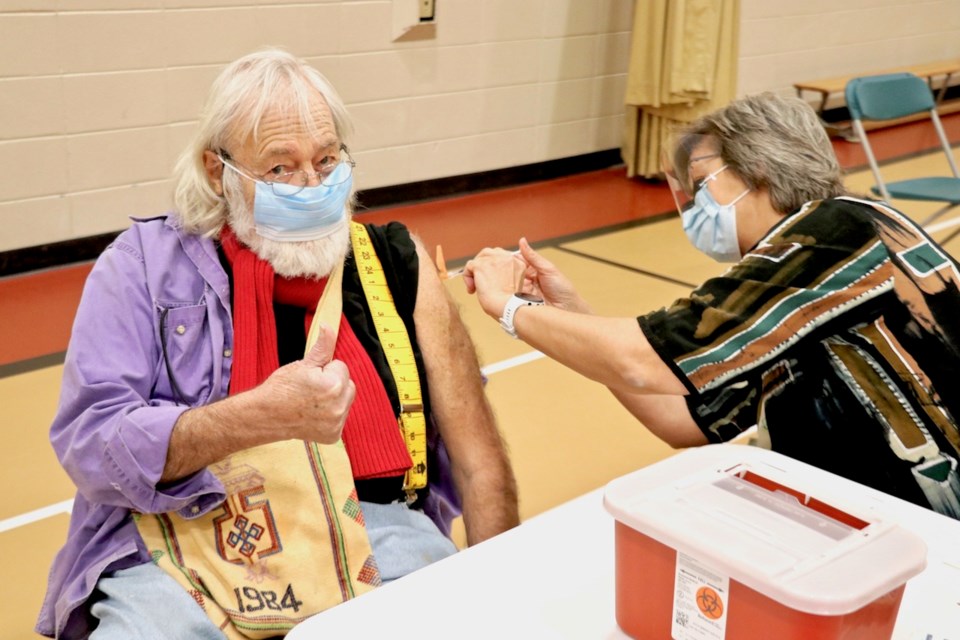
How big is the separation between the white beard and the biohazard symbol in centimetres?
107

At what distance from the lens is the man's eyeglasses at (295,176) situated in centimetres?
197

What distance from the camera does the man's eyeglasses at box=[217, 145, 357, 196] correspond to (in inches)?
77.7

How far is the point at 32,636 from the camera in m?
2.46

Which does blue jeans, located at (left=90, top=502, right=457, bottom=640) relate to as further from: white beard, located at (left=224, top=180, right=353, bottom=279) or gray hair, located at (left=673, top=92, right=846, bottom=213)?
gray hair, located at (left=673, top=92, right=846, bottom=213)

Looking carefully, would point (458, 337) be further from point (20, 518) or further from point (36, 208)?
point (36, 208)

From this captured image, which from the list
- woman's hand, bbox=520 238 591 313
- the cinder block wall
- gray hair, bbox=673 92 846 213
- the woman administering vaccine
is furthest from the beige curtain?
the woman administering vaccine

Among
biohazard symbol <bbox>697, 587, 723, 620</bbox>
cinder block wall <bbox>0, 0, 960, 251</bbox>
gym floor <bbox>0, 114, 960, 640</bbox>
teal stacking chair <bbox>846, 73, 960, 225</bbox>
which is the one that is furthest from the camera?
teal stacking chair <bbox>846, 73, 960, 225</bbox>

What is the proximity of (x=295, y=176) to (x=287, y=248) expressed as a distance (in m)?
0.14

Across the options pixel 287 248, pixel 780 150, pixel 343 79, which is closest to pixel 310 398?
pixel 287 248

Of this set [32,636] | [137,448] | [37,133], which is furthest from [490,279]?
[37,133]

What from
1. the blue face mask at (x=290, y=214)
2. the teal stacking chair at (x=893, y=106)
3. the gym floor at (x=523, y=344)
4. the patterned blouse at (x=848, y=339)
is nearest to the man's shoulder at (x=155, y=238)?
the blue face mask at (x=290, y=214)

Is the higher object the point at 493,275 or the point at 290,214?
the point at 290,214

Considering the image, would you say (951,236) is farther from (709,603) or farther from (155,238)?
(709,603)

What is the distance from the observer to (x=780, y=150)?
6.12 ft
